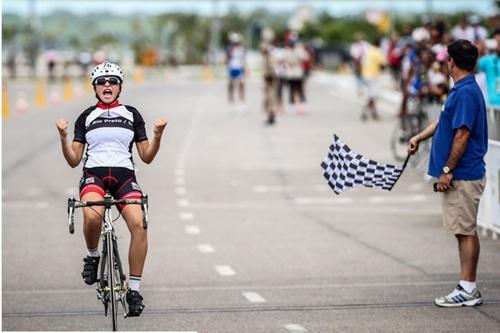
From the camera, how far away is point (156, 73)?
8319 centimetres

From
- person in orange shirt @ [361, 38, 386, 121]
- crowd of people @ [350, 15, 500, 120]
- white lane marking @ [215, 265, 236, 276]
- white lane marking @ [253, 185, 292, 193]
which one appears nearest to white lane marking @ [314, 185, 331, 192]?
white lane marking @ [253, 185, 292, 193]

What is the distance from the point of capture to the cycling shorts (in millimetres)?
9320

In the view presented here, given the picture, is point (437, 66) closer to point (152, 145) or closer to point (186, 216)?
point (186, 216)

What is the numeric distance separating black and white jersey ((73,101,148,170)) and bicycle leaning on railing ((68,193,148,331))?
25 cm

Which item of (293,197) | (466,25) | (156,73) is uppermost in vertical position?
(466,25)

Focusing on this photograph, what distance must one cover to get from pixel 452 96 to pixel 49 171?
13.8 m

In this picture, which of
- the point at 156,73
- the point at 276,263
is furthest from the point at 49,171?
the point at 156,73

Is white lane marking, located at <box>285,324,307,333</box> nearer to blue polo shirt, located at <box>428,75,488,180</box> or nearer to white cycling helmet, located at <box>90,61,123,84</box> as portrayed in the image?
blue polo shirt, located at <box>428,75,488,180</box>

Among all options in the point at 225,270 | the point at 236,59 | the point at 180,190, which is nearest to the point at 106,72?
the point at 225,270

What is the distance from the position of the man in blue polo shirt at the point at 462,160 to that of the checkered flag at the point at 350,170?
425 mm

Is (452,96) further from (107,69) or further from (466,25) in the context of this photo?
(466,25)

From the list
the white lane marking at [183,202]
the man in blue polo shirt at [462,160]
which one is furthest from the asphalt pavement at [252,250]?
the man in blue polo shirt at [462,160]

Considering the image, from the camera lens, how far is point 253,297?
11133mm

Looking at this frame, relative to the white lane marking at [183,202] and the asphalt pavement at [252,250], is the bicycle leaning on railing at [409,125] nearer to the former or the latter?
the asphalt pavement at [252,250]
